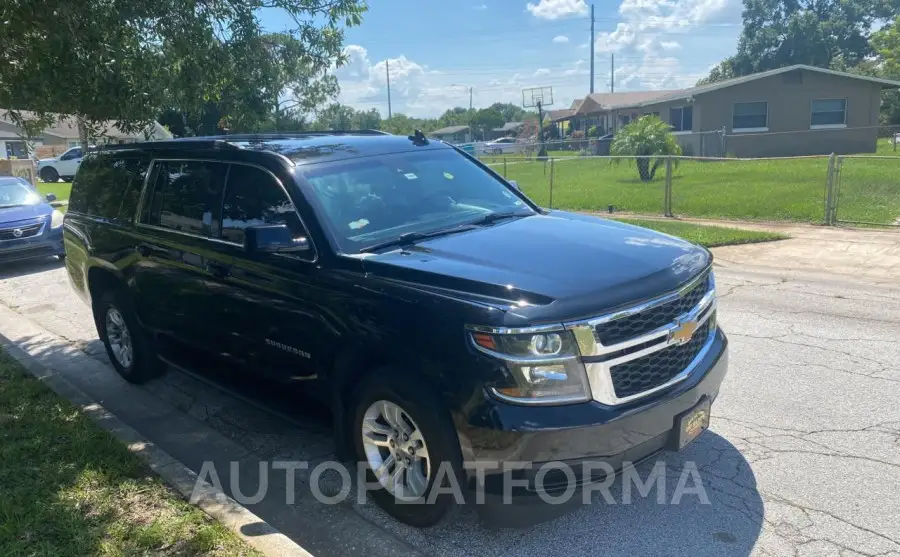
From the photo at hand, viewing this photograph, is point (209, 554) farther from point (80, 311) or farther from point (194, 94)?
point (80, 311)

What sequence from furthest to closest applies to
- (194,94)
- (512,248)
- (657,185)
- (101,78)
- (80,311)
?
(657,185) < (80,311) < (194,94) < (101,78) < (512,248)

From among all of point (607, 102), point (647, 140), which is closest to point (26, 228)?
point (647, 140)

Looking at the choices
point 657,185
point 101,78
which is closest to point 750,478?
point 101,78

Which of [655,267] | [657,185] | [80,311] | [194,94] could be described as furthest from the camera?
[657,185]

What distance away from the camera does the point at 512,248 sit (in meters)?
3.71

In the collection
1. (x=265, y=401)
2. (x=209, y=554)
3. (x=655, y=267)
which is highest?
(x=655, y=267)

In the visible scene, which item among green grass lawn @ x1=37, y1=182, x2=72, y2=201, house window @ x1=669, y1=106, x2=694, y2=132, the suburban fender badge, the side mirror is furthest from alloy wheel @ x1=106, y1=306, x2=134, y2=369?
house window @ x1=669, y1=106, x2=694, y2=132

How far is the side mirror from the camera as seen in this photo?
12.3 ft

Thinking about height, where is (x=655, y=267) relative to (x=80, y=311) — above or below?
above

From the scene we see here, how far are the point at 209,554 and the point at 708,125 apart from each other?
108ft

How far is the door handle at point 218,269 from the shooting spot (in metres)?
4.40

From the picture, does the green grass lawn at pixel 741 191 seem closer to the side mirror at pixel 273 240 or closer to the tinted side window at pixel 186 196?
the tinted side window at pixel 186 196

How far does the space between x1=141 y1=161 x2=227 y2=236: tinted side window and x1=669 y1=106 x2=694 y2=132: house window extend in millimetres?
32397

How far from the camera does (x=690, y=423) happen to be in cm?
342
